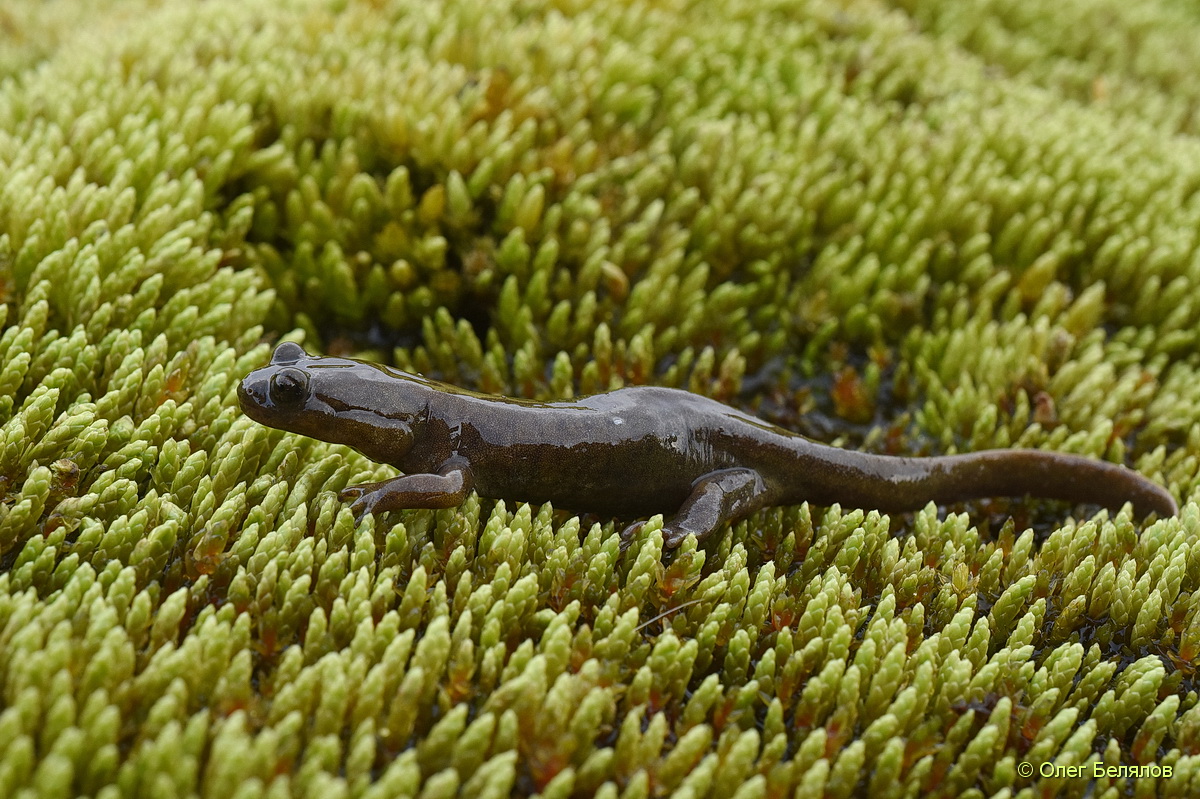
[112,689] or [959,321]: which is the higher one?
[959,321]

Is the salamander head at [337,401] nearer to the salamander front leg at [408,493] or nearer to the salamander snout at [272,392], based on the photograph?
the salamander snout at [272,392]

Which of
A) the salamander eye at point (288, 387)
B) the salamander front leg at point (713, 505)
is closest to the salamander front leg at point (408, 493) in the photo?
the salamander eye at point (288, 387)

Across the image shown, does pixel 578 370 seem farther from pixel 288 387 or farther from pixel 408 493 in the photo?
pixel 288 387

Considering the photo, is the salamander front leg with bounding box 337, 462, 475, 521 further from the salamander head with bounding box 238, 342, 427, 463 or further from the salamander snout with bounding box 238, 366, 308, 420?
the salamander snout with bounding box 238, 366, 308, 420

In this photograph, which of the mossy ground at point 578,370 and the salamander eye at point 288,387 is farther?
the salamander eye at point 288,387

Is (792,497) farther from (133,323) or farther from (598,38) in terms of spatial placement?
(598,38)

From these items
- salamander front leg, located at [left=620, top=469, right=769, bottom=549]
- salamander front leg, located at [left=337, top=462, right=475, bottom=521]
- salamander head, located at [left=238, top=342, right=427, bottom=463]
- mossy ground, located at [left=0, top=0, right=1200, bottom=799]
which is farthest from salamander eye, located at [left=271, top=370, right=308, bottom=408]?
salamander front leg, located at [left=620, top=469, right=769, bottom=549]

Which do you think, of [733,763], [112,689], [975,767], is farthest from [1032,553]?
[112,689]
